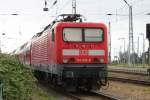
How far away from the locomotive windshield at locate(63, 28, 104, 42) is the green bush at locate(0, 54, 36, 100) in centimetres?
515

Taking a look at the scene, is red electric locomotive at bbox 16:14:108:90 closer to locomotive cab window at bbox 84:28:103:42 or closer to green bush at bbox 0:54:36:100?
locomotive cab window at bbox 84:28:103:42

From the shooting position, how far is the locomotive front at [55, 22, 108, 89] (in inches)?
797

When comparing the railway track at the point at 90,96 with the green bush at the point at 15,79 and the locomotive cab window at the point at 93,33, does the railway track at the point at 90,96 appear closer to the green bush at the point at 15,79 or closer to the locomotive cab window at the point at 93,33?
the locomotive cab window at the point at 93,33

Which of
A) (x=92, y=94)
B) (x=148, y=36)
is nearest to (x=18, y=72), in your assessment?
(x=92, y=94)

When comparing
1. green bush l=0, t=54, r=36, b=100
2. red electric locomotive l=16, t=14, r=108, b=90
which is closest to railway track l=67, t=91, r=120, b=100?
red electric locomotive l=16, t=14, r=108, b=90

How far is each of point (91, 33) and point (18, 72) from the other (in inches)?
274

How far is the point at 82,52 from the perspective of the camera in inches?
806

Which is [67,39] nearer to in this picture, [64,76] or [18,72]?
[64,76]

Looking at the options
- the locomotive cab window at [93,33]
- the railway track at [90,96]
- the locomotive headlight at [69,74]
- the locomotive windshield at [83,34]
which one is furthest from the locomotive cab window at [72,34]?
the railway track at [90,96]

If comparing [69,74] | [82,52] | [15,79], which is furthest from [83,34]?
[15,79]

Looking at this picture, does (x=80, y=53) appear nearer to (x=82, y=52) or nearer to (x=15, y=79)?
(x=82, y=52)

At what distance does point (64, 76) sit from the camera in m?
20.2

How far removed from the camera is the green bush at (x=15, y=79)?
507 inches

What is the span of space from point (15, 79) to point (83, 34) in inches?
300
